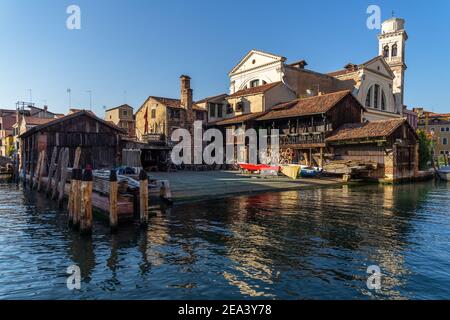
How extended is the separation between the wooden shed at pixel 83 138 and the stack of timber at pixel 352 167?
64.2 ft

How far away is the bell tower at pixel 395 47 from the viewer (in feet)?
190

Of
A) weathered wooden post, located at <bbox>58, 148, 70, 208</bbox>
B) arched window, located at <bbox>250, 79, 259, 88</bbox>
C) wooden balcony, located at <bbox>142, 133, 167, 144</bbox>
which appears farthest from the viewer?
arched window, located at <bbox>250, 79, 259, 88</bbox>

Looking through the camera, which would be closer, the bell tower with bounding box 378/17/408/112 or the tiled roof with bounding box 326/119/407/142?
the tiled roof with bounding box 326/119/407/142

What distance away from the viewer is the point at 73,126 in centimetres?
2602

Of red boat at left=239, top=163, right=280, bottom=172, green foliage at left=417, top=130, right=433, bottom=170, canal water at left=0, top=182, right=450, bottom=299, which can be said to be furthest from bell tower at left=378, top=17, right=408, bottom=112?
canal water at left=0, top=182, right=450, bottom=299

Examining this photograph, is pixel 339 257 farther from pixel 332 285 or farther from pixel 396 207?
pixel 396 207

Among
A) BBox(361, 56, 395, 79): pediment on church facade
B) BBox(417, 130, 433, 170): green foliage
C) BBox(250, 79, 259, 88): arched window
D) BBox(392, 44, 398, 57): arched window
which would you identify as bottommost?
BBox(417, 130, 433, 170): green foliage

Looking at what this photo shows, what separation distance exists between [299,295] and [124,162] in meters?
25.0

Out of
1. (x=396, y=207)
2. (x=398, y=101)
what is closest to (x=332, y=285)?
(x=396, y=207)

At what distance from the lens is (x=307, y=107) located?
35.7 meters

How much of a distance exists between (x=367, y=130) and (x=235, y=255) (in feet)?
83.3

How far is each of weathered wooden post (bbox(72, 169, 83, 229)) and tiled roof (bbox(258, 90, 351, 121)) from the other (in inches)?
1024

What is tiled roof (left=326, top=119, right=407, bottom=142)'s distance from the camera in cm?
2928

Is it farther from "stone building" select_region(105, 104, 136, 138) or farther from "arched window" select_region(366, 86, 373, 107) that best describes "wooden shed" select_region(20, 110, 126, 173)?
"arched window" select_region(366, 86, 373, 107)
